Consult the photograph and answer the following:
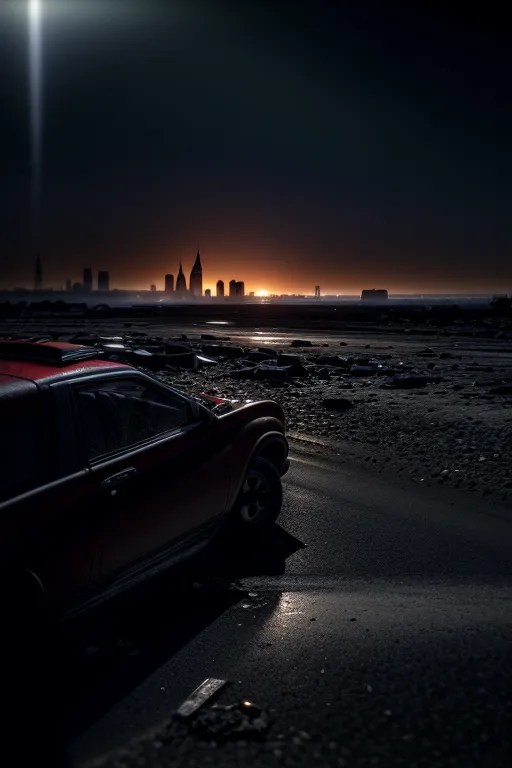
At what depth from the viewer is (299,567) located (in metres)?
4.28

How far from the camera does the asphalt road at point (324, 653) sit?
2418mm

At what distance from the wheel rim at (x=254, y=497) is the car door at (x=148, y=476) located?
45 cm

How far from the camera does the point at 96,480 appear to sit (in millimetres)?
3191

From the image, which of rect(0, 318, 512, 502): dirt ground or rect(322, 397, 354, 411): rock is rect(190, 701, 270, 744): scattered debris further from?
rect(322, 397, 354, 411): rock

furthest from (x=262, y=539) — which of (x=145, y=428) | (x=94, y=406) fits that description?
(x=94, y=406)

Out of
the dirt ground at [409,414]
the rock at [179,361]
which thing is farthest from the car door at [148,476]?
the rock at [179,361]

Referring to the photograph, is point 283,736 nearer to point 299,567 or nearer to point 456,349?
point 299,567

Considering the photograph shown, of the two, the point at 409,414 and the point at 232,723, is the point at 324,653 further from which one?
the point at 409,414

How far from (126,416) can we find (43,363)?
1544 mm

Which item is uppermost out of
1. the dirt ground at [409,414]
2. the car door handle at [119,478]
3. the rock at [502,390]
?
the car door handle at [119,478]

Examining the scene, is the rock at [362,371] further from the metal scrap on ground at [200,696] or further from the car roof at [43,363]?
the metal scrap on ground at [200,696]

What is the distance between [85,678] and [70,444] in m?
1.16

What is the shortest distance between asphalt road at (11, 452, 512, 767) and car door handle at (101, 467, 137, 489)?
2.81 feet

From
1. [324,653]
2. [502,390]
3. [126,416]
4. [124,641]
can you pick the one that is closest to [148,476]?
[124,641]
